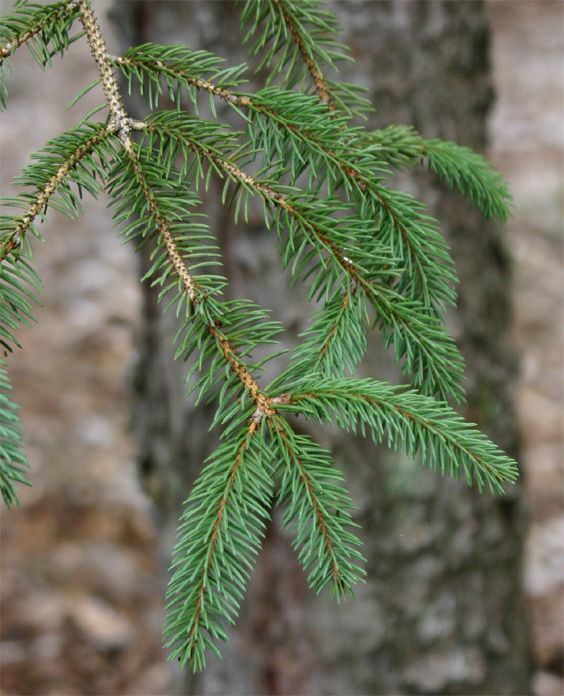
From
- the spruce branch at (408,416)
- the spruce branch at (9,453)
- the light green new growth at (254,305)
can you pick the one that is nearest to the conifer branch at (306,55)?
the light green new growth at (254,305)

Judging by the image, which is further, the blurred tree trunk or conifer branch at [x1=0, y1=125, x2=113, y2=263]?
the blurred tree trunk

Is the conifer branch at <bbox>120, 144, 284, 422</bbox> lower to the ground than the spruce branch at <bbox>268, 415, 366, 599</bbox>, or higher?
higher

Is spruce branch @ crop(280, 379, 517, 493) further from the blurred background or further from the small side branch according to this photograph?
the blurred background

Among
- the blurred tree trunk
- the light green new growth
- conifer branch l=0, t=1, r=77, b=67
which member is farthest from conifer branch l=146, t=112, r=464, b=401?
the blurred tree trunk

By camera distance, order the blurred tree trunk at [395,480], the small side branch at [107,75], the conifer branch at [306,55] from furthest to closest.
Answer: the blurred tree trunk at [395,480], the conifer branch at [306,55], the small side branch at [107,75]

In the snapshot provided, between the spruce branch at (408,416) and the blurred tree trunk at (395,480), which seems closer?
the spruce branch at (408,416)

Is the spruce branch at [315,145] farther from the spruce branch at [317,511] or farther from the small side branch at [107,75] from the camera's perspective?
the spruce branch at [317,511]

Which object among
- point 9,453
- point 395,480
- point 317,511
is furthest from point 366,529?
point 9,453

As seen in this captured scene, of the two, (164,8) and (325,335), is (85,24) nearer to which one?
(325,335)
